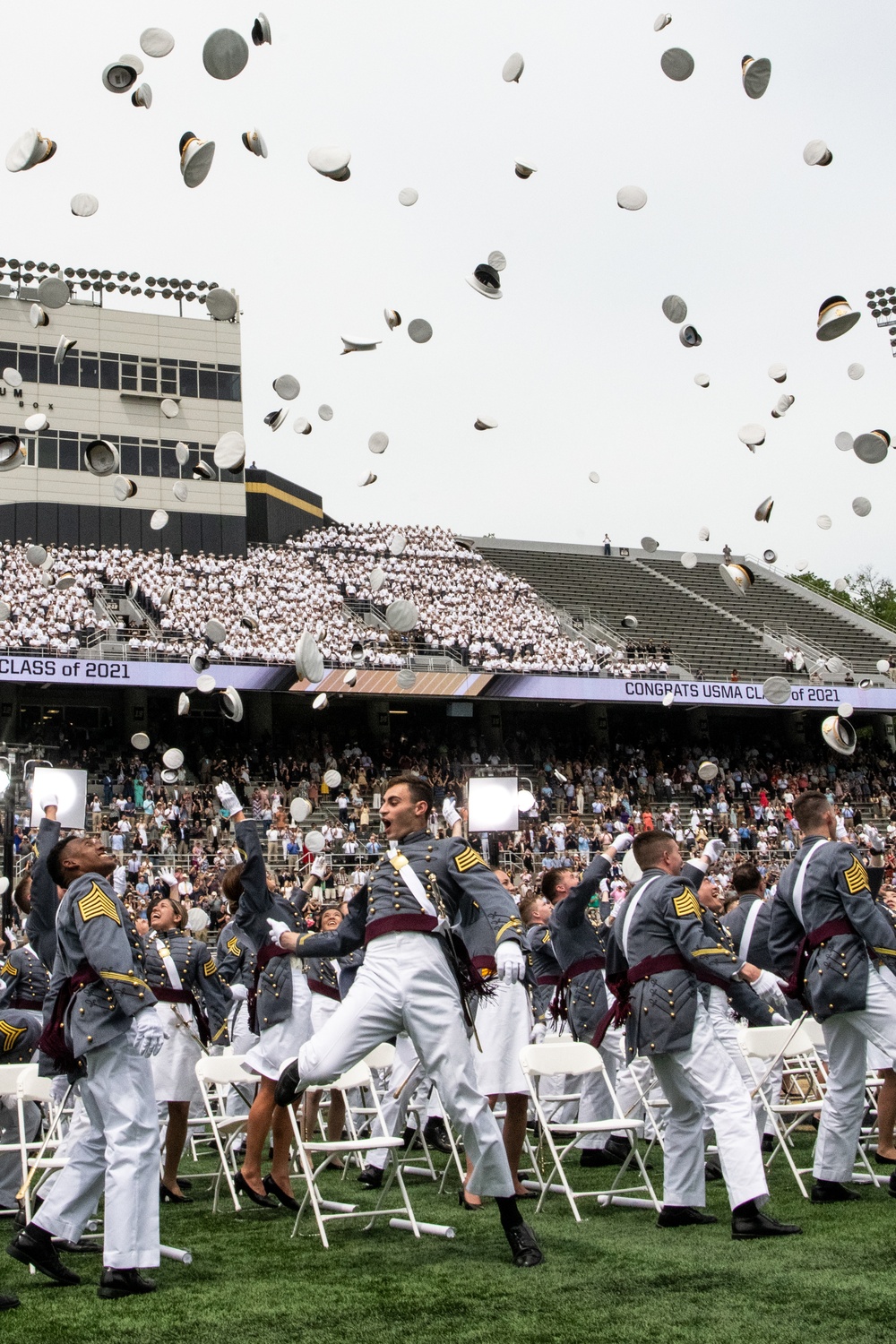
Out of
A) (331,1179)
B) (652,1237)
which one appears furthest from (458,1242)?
(331,1179)

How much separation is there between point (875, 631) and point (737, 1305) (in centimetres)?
4127

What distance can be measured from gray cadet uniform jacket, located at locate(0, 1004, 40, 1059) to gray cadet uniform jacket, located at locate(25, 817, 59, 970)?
50.1 inches

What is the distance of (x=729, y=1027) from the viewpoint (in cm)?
686

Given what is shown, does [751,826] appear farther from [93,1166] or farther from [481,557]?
[93,1166]

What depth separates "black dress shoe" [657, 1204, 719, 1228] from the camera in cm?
618

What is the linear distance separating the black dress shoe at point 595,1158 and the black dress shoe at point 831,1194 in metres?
2.04

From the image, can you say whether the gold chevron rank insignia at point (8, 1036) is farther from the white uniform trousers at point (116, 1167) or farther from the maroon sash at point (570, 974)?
the maroon sash at point (570, 974)

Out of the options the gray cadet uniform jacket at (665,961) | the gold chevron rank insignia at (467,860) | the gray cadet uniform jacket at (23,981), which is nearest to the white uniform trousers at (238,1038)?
the gray cadet uniform jacket at (23,981)

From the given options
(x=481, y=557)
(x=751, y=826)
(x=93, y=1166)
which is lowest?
(x=93, y=1166)

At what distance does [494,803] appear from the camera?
2205 centimetres

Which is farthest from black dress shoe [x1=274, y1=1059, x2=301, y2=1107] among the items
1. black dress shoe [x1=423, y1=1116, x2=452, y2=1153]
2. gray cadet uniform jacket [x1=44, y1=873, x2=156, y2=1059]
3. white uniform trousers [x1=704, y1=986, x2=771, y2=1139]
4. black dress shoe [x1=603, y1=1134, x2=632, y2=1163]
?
black dress shoe [x1=423, y1=1116, x2=452, y2=1153]

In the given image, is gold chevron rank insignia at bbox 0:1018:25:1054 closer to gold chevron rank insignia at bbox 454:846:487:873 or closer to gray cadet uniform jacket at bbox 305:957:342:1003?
gray cadet uniform jacket at bbox 305:957:342:1003

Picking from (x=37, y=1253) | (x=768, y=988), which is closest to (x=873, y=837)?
(x=768, y=988)

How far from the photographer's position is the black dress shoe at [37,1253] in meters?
5.30
